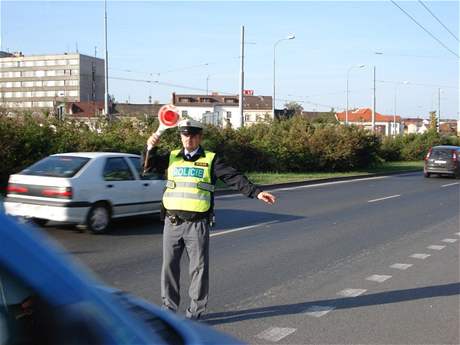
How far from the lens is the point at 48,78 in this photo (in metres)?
140

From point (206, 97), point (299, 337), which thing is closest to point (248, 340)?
point (299, 337)

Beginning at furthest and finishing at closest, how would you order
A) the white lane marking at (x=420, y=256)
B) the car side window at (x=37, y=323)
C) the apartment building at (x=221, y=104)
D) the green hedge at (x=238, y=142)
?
1. the apartment building at (x=221, y=104)
2. the green hedge at (x=238, y=142)
3. the white lane marking at (x=420, y=256)
4. the car side window at (x=37, y=323)

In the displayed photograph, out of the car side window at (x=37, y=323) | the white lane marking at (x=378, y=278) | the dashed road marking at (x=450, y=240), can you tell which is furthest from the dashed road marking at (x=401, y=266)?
the car side window at (x=37, y=323)

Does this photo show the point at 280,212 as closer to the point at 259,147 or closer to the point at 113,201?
the point at 113,201

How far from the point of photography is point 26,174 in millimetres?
9852

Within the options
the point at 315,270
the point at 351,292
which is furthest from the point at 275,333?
the point at 315,270

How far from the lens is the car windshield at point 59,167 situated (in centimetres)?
984

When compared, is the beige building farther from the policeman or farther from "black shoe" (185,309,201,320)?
"black shoe" (185,309,201,320)

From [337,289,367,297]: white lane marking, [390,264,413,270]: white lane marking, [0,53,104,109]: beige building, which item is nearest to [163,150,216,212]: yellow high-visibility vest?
[337,289,367,297]: white lane marking

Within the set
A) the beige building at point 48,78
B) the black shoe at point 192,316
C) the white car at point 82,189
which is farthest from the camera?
the beige building at point 48,78

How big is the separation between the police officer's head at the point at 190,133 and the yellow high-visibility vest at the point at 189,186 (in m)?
0.14

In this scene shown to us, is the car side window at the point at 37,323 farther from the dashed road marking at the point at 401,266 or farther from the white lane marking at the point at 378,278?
the dashed road marking at the point at 401,266

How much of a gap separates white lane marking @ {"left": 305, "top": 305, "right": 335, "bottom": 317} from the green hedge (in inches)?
485

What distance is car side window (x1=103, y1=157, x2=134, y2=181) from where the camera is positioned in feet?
34.0
